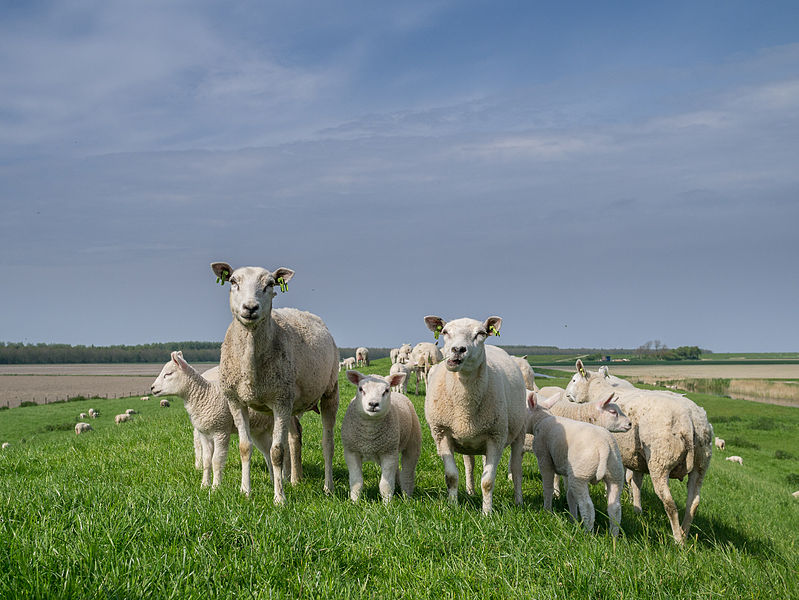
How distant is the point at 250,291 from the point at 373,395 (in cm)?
193

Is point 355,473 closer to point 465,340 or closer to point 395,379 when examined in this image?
point 395,379

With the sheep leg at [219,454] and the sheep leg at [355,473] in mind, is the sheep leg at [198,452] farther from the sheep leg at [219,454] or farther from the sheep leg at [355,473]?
the sheep leg at [355,473]

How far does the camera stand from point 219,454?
8.75 meters

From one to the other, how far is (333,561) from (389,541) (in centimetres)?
66

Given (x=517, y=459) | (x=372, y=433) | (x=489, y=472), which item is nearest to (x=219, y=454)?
(x=372, y=433)

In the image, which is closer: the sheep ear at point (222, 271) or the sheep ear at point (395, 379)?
the sheep ear at point (222, 271)

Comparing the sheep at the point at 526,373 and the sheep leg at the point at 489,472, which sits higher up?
the sheep at the point at 526,373

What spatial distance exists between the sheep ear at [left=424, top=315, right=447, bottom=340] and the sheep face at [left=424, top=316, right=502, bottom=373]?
0.09ft

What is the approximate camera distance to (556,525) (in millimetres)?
6305

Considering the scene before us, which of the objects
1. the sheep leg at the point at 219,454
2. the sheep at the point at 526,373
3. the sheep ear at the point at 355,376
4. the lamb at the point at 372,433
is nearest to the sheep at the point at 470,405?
the lamb at the point at 372,433

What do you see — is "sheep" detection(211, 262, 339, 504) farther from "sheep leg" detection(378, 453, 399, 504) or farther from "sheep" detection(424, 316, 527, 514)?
"sheep" detection(424, 316, 527, 514)

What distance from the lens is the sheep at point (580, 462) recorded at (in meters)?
7.63

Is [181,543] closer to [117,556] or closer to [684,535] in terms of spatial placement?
[117,556]

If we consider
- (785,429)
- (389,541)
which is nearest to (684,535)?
(389,541)
